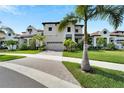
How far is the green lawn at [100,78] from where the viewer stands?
715cm

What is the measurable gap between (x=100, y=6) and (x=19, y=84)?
14.9 feet

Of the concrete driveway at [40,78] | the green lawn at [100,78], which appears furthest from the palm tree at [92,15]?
the concrete driveway at [40,78]

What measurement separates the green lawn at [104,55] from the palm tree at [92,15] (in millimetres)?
3118

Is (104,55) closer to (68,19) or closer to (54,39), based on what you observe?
(54,39)

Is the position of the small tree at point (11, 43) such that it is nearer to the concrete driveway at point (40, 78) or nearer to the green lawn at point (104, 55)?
the green lawn at point (104, 55)

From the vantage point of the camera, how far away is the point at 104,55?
45.7 ft

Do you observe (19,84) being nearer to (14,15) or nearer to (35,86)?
(35,86)

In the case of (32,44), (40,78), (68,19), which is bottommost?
(40,78)

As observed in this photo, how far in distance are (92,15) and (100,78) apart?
288 centimetres

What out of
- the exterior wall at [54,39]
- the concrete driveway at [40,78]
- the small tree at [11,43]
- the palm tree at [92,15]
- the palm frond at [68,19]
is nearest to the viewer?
the concrete driveway at [40,78]

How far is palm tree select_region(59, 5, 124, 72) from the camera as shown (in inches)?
330

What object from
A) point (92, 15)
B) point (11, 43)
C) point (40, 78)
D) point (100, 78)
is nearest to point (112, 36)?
point (11, 43)

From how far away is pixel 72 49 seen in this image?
14727mm
